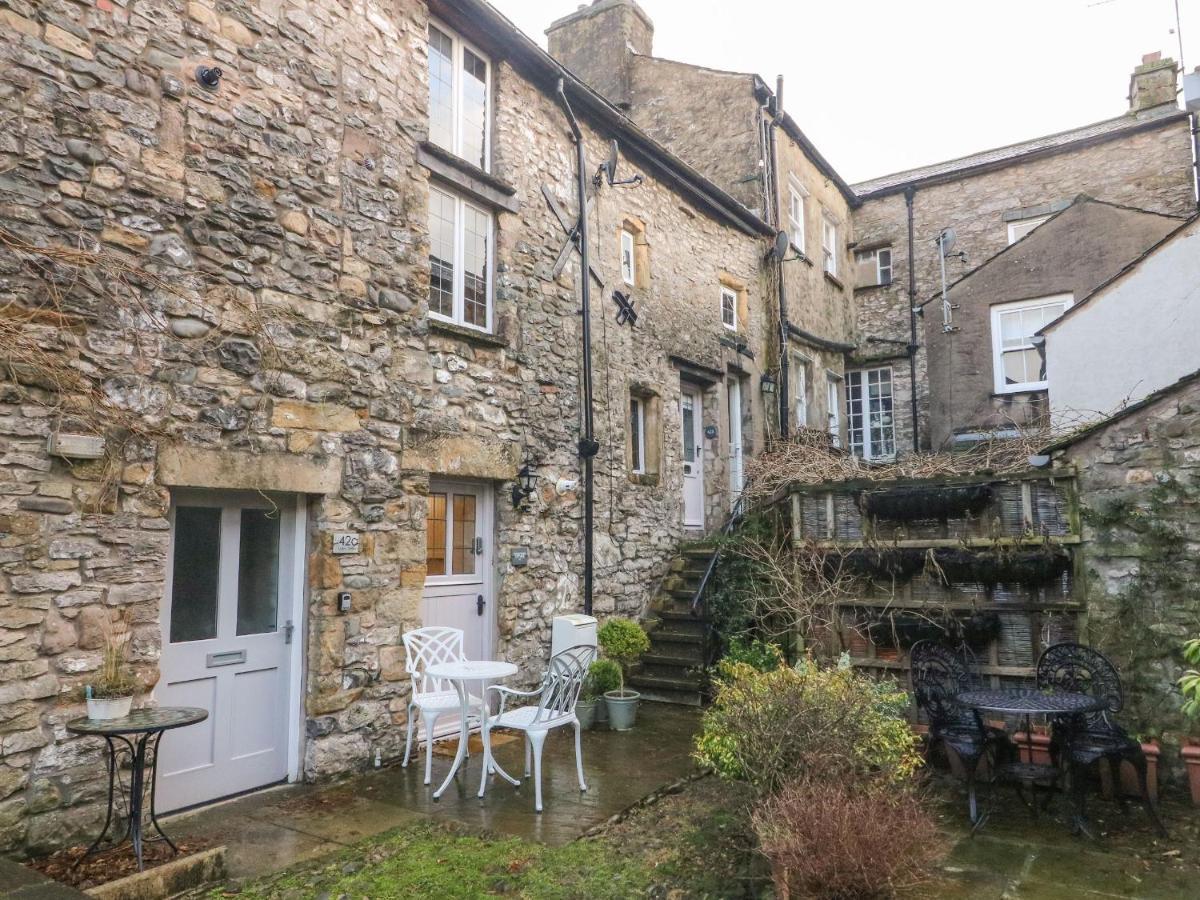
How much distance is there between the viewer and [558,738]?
24.3 ft

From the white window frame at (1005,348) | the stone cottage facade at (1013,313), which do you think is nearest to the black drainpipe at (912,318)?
the stone cottage facade at (1013,313)

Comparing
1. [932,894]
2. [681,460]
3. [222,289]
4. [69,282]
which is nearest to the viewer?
[932,894]

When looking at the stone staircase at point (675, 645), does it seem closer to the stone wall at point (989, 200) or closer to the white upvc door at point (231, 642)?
the white upvc door at point (231, 642)

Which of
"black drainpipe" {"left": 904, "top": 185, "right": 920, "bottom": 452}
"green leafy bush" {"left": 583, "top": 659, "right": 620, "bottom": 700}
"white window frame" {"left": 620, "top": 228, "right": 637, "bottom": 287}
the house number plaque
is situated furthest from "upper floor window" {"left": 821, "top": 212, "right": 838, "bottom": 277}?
the house number plaque

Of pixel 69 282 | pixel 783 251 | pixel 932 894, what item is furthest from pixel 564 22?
pixel 932 894

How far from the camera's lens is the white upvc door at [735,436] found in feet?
41.3

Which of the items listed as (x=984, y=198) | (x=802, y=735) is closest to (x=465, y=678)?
(x=802, y=735)

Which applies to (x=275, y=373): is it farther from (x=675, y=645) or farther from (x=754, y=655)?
(x=675, y=645)

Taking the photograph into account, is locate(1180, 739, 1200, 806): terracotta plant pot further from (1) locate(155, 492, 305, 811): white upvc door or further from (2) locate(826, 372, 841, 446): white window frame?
(2) locate(826, 372, 841, 446): white window frame

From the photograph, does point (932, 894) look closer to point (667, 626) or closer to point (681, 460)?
point (667, 626)

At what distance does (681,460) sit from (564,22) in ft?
29.9

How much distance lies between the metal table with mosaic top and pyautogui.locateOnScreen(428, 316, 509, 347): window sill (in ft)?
12.3

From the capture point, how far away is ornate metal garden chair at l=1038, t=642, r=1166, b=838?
5.07m

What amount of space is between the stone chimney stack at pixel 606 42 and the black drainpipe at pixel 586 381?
608 centimetres
